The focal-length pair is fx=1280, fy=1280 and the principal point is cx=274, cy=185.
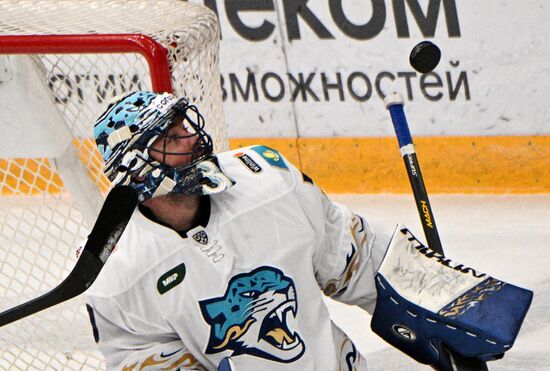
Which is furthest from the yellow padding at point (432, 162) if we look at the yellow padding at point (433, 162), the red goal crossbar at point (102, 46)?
the red goal crossbar at point (102, 46)

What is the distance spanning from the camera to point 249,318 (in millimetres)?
2135

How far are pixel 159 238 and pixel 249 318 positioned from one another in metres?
0.20

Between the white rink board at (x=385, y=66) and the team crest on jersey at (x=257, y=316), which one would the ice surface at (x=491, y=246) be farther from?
the team crest on jersey at (x=257, y=316)

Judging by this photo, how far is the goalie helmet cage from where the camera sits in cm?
255

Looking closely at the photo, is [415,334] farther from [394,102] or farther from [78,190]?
[78,190]

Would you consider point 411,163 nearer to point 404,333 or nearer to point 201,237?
point 404,333

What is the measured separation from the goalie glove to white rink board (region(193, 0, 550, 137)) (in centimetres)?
192

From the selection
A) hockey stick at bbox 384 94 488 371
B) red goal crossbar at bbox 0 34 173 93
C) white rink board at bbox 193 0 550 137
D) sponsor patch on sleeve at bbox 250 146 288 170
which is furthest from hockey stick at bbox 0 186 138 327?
white rink board at bbox 193 0 550 137

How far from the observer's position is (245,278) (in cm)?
212

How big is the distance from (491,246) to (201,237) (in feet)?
6.72

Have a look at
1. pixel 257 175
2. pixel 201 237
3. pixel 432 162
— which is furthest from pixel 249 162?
pixel 432 162

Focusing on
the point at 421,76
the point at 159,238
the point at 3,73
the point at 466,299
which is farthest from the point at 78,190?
the point at 421,76

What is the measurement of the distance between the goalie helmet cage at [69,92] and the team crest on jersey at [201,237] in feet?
1.43

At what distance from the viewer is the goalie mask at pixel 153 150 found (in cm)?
205
